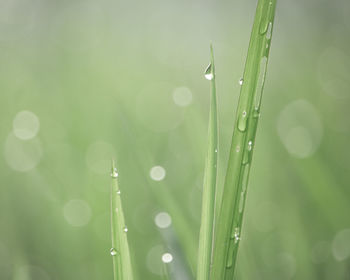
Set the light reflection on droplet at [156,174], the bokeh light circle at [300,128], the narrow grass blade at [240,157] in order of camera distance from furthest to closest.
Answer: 1. the bokeh light circle at [300,128]
2. the light reflection on droplet at [156,174]
3. the narrow grass blade at [240,157]

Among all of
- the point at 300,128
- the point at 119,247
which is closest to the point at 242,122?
the point at 119,247

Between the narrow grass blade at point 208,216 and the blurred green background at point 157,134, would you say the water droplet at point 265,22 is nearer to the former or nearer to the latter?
the narrow grass blade at point 208,216

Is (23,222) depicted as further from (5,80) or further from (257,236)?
(5,80)

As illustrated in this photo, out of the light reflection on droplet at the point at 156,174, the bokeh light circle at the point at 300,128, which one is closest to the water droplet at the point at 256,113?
the light reflection on droplet at the point at 156,174

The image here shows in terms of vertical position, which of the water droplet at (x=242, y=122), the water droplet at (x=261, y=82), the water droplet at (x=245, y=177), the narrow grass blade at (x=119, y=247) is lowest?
the narrow grass blade at (x=119, y=247)

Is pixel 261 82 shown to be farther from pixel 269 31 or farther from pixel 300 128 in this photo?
pixel 300 128

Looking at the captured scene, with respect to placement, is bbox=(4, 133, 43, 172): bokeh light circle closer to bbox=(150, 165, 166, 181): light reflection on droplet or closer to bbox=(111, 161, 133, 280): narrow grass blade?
bbox=(150, 165, 166, 181): light reflection on droplet
